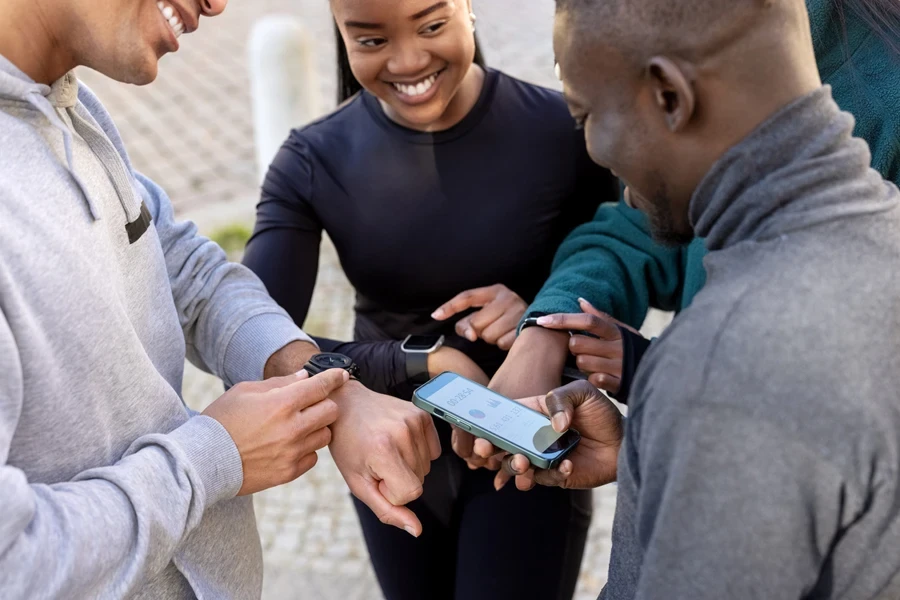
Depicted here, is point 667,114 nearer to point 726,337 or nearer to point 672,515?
point 726,337

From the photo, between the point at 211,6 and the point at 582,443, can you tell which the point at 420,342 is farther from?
the point at 211,6

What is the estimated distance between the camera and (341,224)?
2377 mm

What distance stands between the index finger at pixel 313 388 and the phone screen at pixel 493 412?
187 millimetres

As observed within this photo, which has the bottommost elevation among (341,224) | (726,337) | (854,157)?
(341,224)

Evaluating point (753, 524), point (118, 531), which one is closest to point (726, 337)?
point (753, 524)

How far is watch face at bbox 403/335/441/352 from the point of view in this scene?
2279 millimetres

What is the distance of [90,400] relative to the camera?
1.46 metres

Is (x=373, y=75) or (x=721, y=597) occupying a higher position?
(x=373, y=75)

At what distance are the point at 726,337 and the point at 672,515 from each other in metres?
0.24

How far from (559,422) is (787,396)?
701 mm

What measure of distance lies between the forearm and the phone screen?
133 millimetres

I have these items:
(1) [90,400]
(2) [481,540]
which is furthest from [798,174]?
(2) [481,540]

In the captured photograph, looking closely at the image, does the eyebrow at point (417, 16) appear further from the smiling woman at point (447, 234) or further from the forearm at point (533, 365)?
the forearm at point (533, 365)

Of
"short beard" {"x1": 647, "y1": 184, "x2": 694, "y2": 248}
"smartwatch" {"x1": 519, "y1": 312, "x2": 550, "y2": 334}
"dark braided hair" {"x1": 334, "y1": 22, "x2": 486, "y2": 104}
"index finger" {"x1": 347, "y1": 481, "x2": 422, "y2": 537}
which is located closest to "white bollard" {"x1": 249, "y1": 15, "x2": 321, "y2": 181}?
"dark braided hair" {"x1": 334, "y1": 22, "x2": 486, "y2": 104}
